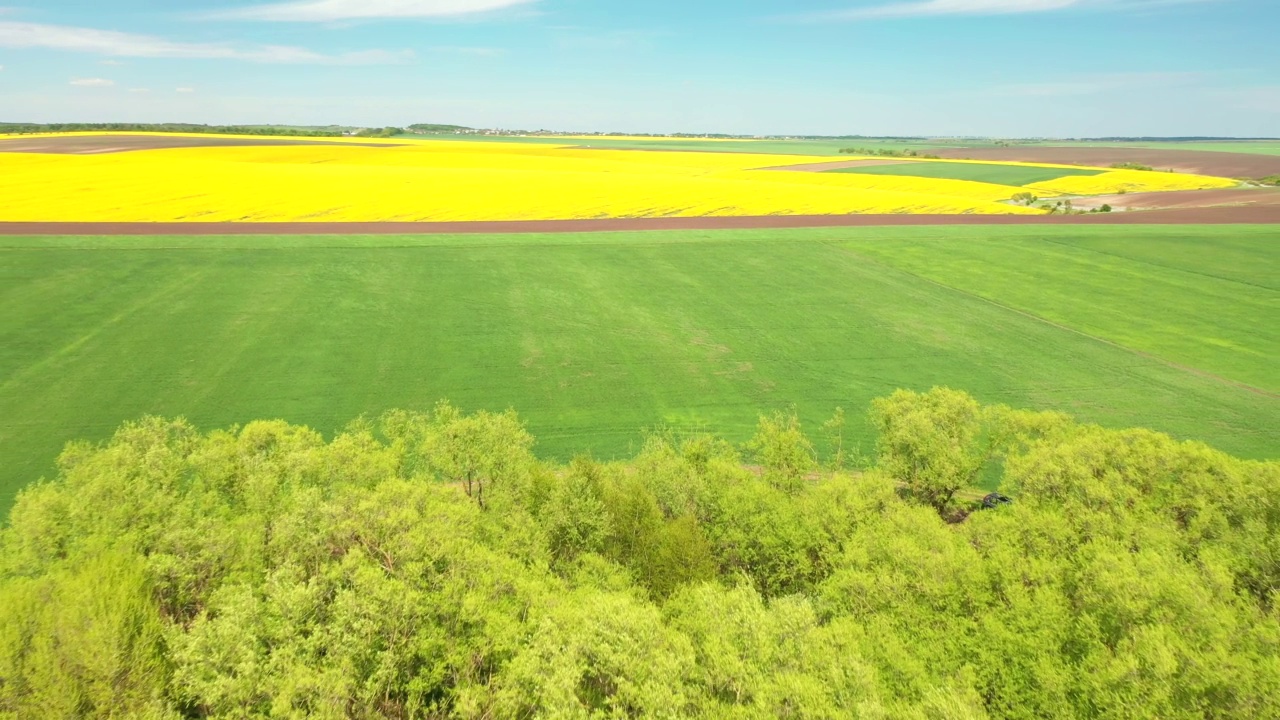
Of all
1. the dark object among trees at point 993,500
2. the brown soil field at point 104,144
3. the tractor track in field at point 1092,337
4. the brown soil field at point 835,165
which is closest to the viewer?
the dark object among trees at point 993,500

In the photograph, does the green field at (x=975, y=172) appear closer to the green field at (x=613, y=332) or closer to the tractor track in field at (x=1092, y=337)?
the green field at (x=613, y=332)

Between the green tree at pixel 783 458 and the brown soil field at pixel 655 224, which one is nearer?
the green tree at pixel 783 458

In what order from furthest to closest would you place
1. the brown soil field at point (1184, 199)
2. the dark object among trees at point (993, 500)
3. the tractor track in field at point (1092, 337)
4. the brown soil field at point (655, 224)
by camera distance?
the brown soil field at point (1184, 199)
the brown soil field at point (655, 224)
the tractor track in field at point (1092, 337)
the dark object among trees at point (993, 500)

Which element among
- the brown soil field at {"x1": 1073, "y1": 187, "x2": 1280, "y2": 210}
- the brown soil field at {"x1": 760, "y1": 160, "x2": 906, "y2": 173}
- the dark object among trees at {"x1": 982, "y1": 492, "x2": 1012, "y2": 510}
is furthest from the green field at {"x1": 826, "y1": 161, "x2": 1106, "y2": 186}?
the dark object among trees at {"x1": 982, "y1": 492, "x2": 1012, "y2": 510}

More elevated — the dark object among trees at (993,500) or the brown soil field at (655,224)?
the brown soil field at (655,224)

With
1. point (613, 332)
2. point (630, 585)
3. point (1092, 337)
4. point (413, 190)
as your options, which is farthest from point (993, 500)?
point (413, 190)

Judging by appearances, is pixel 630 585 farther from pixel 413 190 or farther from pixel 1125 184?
pixel 1125 184

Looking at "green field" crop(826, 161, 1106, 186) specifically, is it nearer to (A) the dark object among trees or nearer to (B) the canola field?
(B) the canola field

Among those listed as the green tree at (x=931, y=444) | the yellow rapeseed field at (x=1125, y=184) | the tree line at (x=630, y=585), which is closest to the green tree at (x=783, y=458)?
the tree line at (x=630, y=585)
